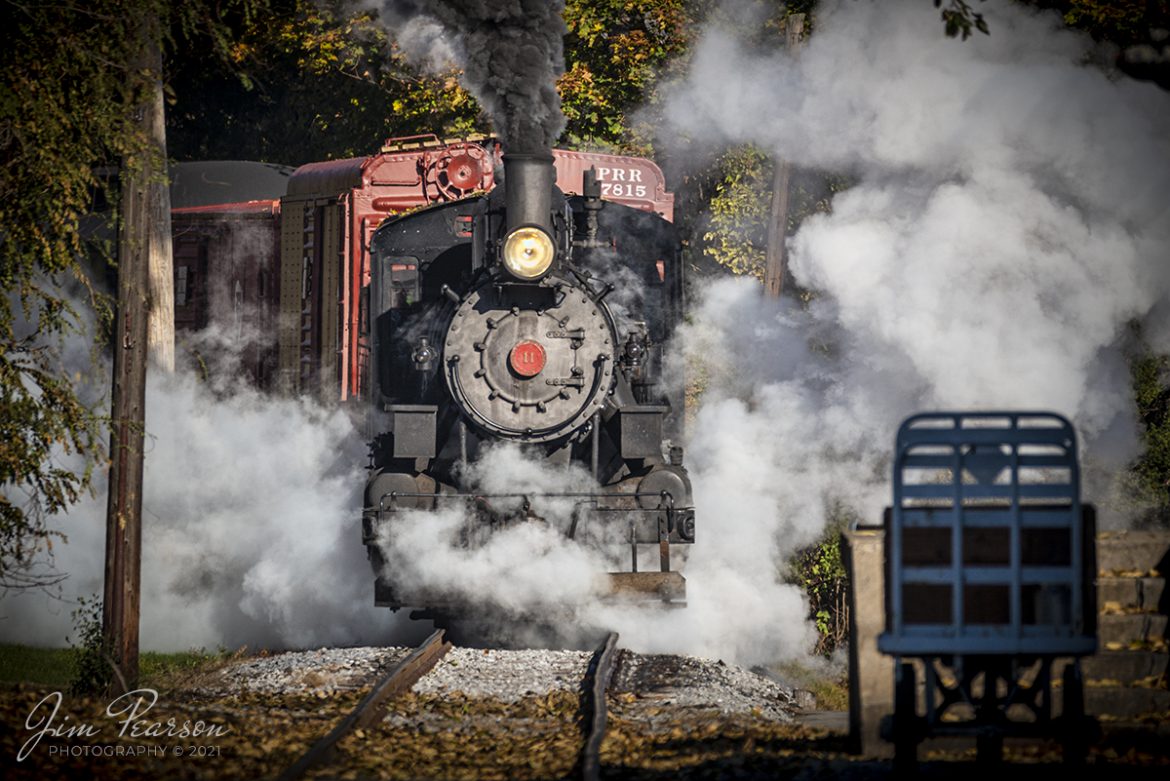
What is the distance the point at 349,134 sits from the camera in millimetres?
23062

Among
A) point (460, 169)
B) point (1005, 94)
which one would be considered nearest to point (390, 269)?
point (460, 169)

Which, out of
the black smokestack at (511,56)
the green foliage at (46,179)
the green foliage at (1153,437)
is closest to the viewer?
the green foliage at (46,179)

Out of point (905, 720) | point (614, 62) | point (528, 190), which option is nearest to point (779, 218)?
point (528, 190)

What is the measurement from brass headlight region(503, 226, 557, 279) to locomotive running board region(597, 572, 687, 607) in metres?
2.09

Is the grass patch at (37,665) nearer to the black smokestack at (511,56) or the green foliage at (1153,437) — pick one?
the black smokestack at (511,56)

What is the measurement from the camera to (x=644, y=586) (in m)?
8.83

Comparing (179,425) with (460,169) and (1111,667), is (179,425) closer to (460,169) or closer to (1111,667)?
(460,169)

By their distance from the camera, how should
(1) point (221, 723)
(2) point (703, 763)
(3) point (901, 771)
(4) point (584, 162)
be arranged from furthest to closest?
(4) point (584, 162), (1) point (221, 723), (2) point (703, 763), (3) point (901, 771)

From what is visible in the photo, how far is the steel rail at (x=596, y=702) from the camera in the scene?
18.7 feet

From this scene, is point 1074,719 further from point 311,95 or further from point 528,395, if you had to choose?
point 311,95

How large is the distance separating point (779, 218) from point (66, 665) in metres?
8.18

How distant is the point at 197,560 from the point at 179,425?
220 cm
